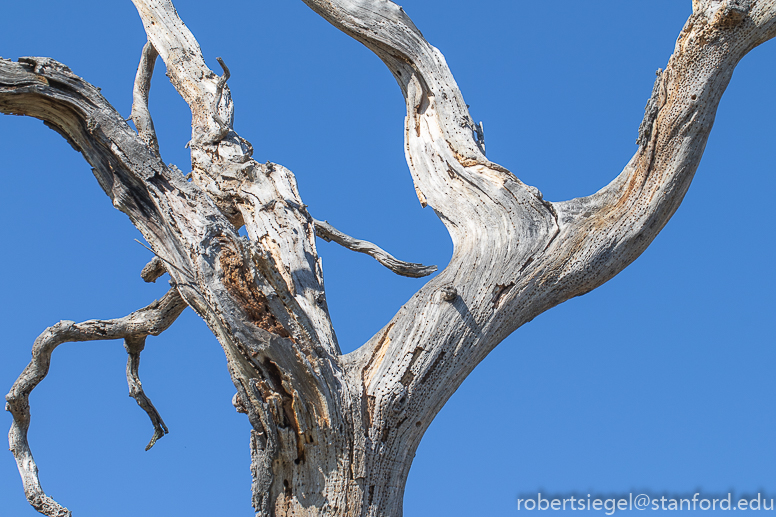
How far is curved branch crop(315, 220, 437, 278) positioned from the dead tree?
17 millimetres

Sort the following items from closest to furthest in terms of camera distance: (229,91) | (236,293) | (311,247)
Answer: (236,293) → (311,247) → (229,91)

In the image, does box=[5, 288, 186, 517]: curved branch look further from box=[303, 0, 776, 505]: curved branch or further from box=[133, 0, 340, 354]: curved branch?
box=[303, 0, 776, 505]: curved branch

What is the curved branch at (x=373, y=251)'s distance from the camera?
13.4 feet

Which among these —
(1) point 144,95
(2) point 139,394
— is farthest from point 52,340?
(1) point 144,95

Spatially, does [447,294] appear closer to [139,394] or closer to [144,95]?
[139,394]

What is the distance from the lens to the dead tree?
3.12 m

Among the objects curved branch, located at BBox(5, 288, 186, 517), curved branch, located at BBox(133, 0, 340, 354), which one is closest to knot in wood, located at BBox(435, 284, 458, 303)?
curved branch, located at BBox(133, 0, 340, 354)

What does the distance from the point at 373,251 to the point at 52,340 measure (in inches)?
78.9

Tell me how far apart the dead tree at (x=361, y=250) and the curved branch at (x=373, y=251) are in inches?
0.7

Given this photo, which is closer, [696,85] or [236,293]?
[236,293]

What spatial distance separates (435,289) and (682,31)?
1.87 meters

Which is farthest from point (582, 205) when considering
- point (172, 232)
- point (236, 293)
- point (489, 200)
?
point (172, 232)

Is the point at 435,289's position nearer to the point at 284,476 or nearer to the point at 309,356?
the point at 309,356

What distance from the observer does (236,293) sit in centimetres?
311
